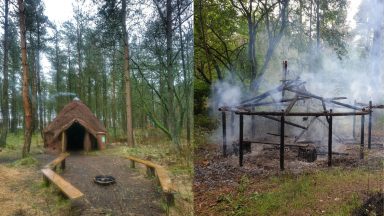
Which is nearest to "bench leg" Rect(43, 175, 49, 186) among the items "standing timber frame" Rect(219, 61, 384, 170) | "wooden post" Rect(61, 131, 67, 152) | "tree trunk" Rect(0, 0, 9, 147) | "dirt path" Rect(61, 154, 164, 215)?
"dirt path" Rect(61, 154, 164, 215)

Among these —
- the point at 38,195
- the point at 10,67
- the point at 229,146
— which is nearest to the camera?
the point at 38,195

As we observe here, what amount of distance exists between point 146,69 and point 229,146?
2.38 metres

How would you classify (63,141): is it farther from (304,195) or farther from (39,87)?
(304,195)

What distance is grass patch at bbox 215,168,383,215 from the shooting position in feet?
8.32

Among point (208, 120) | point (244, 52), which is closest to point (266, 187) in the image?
point (208, 120)

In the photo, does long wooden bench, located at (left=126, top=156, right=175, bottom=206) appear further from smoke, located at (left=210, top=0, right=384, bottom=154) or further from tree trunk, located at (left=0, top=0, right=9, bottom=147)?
smoke, located at (left=210, top=0, right=384, bottom=154)

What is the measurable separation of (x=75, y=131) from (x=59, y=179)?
1.33ft

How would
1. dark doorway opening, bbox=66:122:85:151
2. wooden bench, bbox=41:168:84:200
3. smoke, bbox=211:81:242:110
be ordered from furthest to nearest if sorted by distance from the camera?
smoke, bbox=211:81:242:110 < dark doorway opening, bbox=66:122:85:151 < wooden bench, bbox=41:168:84:200

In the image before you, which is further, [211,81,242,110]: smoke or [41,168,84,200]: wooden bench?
[211,81,242,110]: smoke

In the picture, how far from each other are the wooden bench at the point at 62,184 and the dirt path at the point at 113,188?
0.15ft

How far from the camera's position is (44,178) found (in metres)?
1.93

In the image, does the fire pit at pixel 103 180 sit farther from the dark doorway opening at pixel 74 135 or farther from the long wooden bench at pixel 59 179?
the dark doorway opening at pixel 74 135

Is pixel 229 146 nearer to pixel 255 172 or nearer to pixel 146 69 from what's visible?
pixel 255 172

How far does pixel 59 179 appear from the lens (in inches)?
73.1
